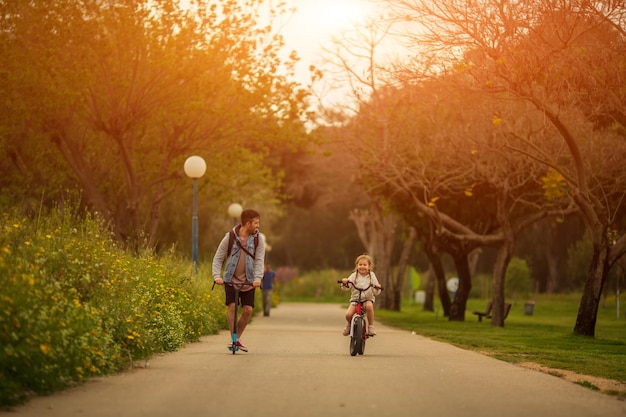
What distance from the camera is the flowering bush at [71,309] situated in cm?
996

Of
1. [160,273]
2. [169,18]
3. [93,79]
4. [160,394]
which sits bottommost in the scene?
[160,394]

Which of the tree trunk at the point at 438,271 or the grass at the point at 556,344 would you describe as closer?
the grass at the point at 556,344

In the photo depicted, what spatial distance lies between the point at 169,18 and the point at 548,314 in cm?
2258

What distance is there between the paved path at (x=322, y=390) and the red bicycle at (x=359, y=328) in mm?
281

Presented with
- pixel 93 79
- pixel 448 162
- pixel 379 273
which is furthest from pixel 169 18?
pixel 379 273

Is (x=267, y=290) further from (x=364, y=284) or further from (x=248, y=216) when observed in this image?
(x=248, y=216)

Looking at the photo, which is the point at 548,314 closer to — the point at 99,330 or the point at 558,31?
the point at 558,31

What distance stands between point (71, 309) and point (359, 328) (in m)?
5.80

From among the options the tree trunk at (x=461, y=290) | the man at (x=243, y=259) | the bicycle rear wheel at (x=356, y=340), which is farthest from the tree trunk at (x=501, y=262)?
the man at (x=243, y=259)

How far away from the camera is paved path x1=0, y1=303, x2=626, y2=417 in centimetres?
947

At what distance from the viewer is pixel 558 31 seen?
846 inches

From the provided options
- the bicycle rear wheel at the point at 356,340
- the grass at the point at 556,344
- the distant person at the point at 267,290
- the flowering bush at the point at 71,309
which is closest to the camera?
the flowering bush at the point at 71,309

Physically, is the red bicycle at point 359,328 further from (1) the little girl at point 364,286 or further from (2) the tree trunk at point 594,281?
(2) the tree trunk at point 594,281

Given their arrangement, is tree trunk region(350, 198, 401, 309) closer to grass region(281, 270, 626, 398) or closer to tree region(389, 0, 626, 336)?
grass region(281, 270, 626, 398)
